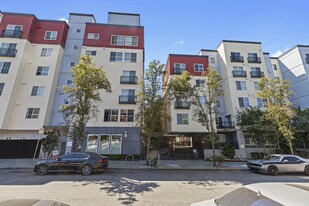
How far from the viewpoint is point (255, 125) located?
21.0 metres

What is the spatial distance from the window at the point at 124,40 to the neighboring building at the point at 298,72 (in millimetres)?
30071

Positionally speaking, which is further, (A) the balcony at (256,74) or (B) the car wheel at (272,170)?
(A) the balcony at (256,74)

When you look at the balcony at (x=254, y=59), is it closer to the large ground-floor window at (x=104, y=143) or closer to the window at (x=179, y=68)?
the window at (x=179, y=68)

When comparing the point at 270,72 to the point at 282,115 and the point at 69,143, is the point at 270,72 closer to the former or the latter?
the point at 282,115

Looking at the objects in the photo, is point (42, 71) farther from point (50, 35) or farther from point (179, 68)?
point (179, 68)

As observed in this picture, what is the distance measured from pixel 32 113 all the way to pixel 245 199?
24441 millimetres

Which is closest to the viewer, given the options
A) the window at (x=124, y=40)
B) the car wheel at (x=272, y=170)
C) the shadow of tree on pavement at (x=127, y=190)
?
the shadow of tree on pavement at (x=127, y=190)

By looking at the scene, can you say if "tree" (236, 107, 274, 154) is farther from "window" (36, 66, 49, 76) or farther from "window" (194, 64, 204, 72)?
"window" (36, 66, 49, 76)

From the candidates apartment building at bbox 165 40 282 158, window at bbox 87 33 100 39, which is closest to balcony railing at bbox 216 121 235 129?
apartment building at bbox 165 40 282 158

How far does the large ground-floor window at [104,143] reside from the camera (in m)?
19.6

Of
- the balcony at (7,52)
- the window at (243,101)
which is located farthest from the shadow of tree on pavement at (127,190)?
the balcony at (7,52)

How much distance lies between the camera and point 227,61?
28.2 meters

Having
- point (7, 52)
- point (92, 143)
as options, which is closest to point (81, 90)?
point (92, 143)

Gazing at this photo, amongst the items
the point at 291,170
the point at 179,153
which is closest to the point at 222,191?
the point at 291,170
